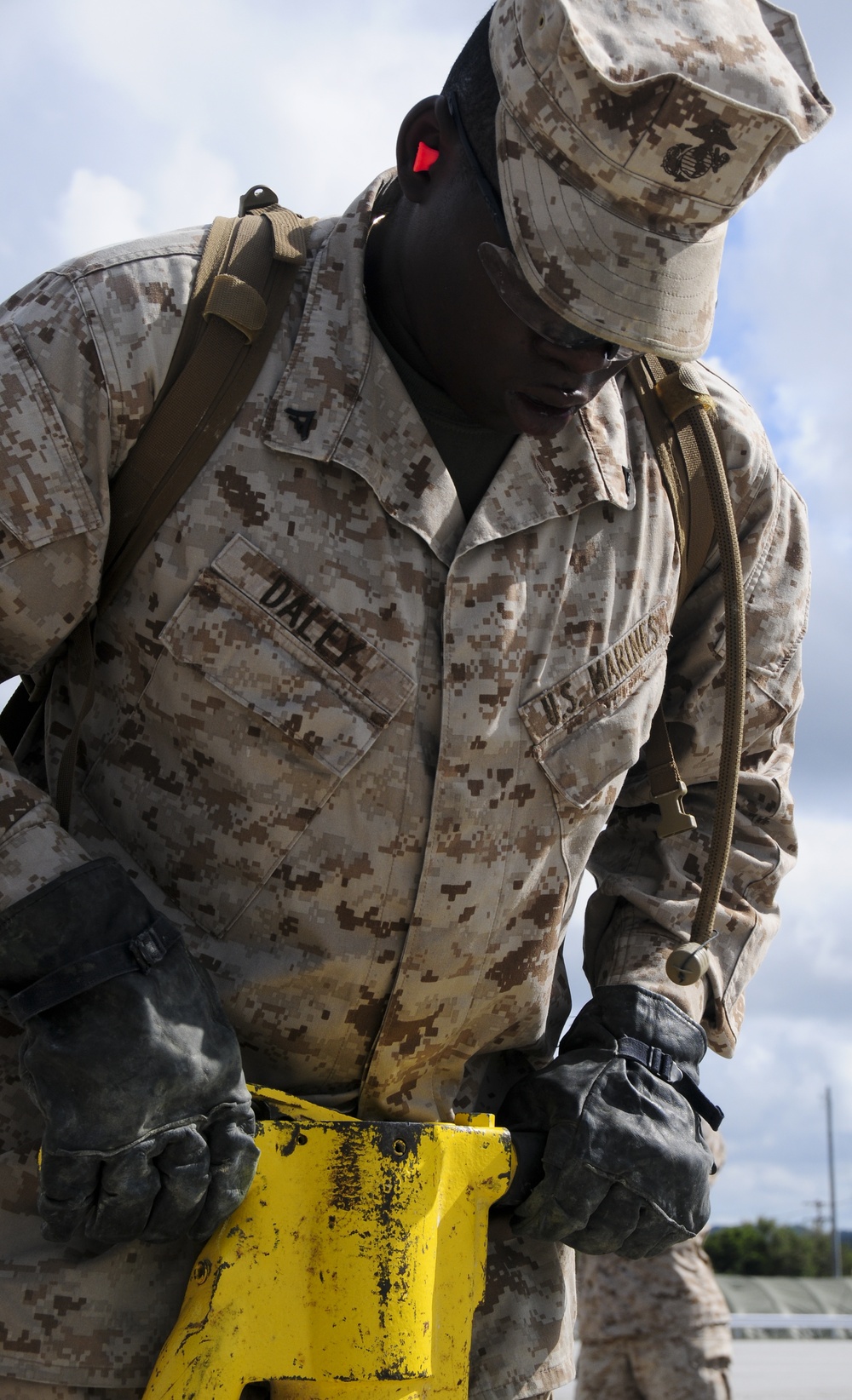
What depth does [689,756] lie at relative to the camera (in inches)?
119

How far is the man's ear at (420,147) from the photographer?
254cm

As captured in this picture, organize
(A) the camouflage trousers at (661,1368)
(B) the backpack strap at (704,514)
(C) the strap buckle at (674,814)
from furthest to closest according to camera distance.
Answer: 1. (A) the camouflage trousers at (661,1368)
2. (C) the strap buckle at (674,814)
3. (B) the backpack strap at (704,514)

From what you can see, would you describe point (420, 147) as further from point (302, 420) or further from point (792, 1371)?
point (792, 1371)

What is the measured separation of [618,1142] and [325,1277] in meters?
0.53

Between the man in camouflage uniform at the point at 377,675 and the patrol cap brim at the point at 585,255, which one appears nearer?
the man in camouflage uniform at the point at 377,675

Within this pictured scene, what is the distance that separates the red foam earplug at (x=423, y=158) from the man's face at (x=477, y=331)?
15 millimetres

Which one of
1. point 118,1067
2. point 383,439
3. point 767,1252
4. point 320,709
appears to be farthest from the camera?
point 767,1252

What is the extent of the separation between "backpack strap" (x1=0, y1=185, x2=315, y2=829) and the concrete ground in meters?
4.44

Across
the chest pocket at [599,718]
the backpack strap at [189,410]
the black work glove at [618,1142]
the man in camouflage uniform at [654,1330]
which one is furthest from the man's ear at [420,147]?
the man in camouflage uniform at [654,1330]

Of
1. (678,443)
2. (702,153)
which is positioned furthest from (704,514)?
(702,153)

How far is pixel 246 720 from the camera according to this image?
2393 millimetres

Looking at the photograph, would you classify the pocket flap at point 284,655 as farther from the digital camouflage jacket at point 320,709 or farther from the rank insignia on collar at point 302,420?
the rank insignia on collar at point 302,420

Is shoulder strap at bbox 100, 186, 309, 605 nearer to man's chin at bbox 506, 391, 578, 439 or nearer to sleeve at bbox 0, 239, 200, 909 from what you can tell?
sleeve at bbox 0, 239, 200, 909

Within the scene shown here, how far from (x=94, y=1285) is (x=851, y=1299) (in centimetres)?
1926
